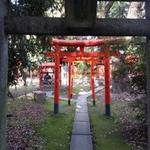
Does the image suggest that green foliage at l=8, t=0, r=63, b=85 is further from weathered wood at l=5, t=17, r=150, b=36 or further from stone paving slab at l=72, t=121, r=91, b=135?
weathered wood at l=5, t=17, r=150, b=36

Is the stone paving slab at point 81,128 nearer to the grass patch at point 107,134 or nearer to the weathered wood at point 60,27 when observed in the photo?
the grass patch at point 107,134

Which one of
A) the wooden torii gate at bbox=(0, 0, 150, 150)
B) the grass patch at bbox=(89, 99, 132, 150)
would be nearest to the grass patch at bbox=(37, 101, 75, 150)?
the grass patch at bbox=(89, 99, 132, 150)

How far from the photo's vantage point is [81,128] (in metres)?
11.3

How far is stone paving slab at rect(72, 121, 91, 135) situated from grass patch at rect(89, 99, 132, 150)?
0.19m

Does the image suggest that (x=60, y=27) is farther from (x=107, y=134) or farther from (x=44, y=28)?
(x=107, y=134)

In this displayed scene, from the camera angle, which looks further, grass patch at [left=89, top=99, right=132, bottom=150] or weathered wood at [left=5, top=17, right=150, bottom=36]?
grass patch at [left=89, top=99, right=132, bottom=150]

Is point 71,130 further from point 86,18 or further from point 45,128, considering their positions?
point 86,18

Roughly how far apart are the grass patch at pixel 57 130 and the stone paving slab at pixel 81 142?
0.15 metres

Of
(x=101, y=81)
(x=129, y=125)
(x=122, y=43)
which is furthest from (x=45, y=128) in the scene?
(x=101, y=81)

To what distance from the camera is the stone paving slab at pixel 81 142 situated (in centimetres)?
873

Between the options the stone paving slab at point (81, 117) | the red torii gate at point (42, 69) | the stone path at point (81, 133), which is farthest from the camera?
the red torii gate at point (42, 69)

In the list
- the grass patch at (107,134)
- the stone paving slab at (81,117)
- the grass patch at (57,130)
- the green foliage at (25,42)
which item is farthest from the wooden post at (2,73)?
the stone paving slab at (81,117)

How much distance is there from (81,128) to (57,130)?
2.31 feet

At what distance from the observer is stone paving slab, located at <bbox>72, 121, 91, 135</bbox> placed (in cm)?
1061
